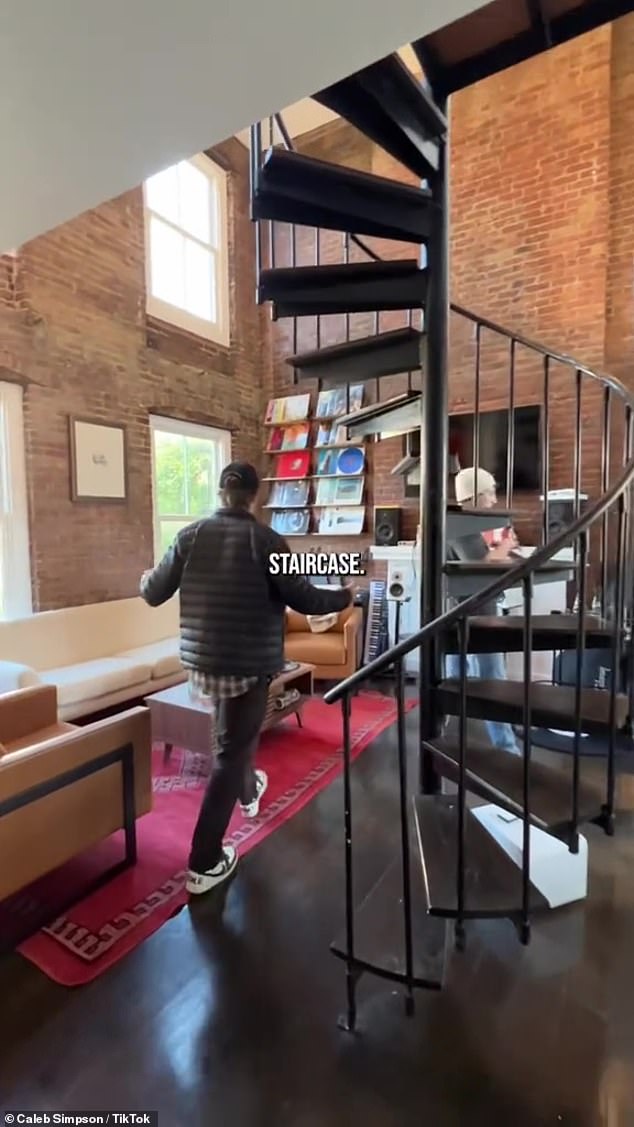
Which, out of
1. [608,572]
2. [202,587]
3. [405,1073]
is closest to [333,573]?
[608,572]

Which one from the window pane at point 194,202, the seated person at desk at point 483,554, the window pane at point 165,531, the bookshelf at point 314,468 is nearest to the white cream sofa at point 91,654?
the window pane at point 165,531

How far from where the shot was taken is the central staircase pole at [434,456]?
2.15 metres

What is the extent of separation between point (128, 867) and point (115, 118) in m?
2.46

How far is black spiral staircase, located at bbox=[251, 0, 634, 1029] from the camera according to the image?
5.21ft

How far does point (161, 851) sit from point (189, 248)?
523 cm

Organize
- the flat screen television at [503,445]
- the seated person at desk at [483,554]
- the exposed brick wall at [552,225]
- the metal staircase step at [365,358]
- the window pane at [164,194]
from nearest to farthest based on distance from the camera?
the metal staircase step at [365,358] → the seated person at desk at [483,554] → the exposed brick wall at [552,225] → the flat screen television at [503,445] → the window pane at [164,194]

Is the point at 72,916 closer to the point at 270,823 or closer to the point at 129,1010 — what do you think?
the point at 129,1010

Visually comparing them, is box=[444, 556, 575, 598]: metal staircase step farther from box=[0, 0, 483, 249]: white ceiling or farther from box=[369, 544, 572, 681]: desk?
box=[369, 544, 572, 681]: desk

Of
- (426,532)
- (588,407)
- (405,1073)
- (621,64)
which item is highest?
(621,64)

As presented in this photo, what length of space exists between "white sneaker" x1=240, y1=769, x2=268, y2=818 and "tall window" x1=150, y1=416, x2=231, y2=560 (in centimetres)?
271

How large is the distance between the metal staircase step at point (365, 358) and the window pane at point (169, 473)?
279cm

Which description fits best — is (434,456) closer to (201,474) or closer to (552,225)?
(552,225)

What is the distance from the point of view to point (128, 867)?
227 centimetres

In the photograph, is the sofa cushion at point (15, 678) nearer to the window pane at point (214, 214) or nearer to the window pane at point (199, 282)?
the window pane at point (199, 282)
